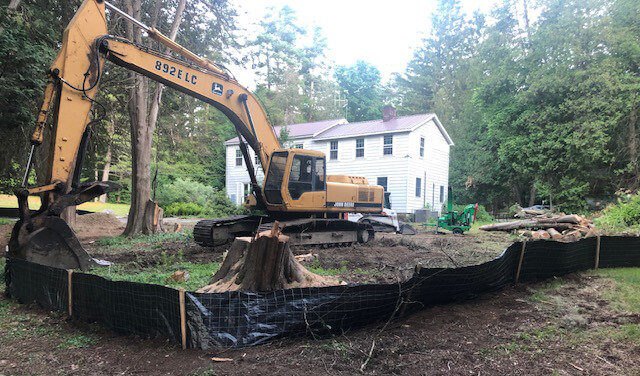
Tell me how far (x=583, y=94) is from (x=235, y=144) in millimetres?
21652

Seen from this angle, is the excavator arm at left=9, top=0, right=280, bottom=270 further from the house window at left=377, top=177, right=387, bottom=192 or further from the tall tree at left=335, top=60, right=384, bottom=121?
the tall tree at left=335, top=60, right=384, bottom=121

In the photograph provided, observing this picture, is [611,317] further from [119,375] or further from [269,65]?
[269,65]

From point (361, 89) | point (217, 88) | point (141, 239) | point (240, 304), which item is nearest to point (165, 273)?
point (240, 304)

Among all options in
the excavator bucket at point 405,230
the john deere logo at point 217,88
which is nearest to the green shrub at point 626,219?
the excavator bucket at point 405,230

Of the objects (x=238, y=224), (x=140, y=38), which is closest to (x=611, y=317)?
(x=238, y=224)

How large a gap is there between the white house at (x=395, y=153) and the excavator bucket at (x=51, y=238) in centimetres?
1899

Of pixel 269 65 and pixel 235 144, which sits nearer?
pixel 235 144

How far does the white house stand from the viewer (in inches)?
953

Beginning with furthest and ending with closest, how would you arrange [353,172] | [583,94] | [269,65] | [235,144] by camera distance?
[269,65] → [235,144] → [353,172] → [583,94]

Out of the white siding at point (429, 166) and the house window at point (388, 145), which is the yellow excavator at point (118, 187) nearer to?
the house window at point (388, 145)

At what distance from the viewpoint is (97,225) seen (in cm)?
1734

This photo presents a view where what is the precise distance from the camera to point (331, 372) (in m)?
3.47

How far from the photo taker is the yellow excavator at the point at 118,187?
21.9 feet

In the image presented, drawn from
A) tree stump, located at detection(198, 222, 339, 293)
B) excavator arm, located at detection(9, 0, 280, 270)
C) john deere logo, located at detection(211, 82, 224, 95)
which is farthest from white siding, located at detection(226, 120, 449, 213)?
tree stump, located at detection(198, 222, 339, 293)
